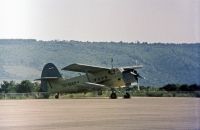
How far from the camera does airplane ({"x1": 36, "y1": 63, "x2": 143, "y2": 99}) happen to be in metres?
32.4

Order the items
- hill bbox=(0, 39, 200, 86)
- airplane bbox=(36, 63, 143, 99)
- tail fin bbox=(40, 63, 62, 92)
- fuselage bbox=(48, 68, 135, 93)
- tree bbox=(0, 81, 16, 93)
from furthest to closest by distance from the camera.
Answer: hill bbox=(0, 39, 200, 86) → tree bbox=(0, 81, 16, 93) → tail fin bbox=(40, 63, 62, 92) → fuselage bbox=(48, 68, 135, 93) → airplane bbox=(36, 63, 143, 99)

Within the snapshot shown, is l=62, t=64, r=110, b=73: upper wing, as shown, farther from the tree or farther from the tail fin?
the tree

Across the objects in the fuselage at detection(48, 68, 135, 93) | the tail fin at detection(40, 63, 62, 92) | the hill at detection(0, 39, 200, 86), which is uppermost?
the hill at detection(0, 39, 200, 86)

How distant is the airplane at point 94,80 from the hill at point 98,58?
17.2 m

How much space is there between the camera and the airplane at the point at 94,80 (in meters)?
32.4

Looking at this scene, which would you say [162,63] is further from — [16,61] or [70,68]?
[70,68]

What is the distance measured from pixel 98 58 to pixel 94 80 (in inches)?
1395

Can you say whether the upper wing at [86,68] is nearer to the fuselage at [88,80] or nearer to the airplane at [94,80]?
the airplane at [94,80]

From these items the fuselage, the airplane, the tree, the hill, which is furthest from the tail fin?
the hill

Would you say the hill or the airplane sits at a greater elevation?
the hill

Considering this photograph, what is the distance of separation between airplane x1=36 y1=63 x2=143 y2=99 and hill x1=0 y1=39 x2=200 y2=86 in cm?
1722

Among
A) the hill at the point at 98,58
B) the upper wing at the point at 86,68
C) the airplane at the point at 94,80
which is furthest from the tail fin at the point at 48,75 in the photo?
the hill at the point at 98,58

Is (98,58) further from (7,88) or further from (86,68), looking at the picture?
(86,68)

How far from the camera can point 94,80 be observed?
34312 mm
